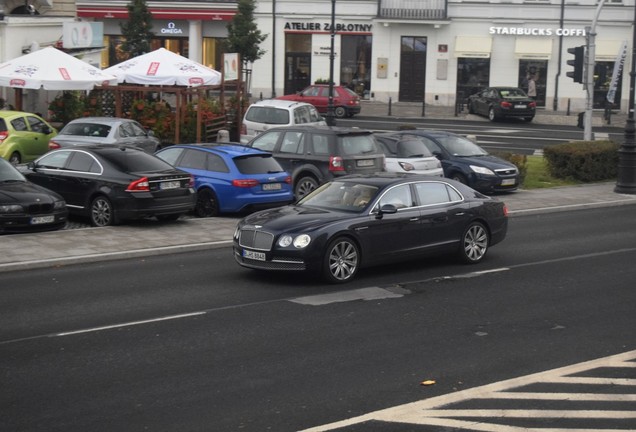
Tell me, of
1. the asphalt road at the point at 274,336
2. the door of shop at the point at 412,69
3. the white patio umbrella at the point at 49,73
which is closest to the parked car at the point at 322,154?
the asphalt road at the point at 274,336

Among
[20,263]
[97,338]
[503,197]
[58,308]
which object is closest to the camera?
[97,338]

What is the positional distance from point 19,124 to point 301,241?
15.7 metres

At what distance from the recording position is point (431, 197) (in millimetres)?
16031

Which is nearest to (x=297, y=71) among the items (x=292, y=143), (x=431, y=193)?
(x=292, y=143)

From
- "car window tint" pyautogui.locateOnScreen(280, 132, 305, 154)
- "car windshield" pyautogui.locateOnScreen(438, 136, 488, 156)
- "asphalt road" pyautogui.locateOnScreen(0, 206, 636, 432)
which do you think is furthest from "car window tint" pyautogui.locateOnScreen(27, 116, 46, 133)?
"asphalt road" pyautogui.locateOnScreen(0, 206, 636, 432)

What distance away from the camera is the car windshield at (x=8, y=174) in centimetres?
1939

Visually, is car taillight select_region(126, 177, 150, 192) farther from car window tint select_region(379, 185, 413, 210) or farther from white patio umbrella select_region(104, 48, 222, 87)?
white patio umbrella select_region(104, 48, 222, 87)

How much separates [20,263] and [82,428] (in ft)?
26.1

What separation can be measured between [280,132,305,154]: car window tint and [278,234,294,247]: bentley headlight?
31.0ft

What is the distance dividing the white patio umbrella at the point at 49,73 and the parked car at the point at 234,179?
8849 mm

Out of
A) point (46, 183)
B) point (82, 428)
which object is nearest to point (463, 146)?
point (46, 183)

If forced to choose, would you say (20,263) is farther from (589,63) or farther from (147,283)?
(589,63)

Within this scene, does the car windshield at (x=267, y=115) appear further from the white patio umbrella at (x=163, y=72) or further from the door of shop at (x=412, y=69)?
the door of shop at (x=412, y=69)

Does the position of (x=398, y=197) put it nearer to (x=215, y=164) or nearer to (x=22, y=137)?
(x=215, y=164)
